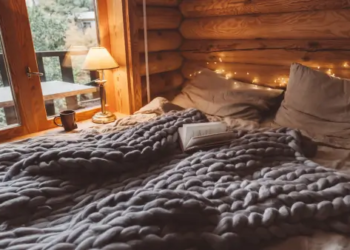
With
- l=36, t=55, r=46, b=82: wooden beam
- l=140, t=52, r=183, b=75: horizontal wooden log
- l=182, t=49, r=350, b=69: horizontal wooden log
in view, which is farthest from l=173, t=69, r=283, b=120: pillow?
l=36, t=55, r=46, b=82: wooden beam

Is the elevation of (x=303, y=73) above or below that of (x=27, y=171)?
above

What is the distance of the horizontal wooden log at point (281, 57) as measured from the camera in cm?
192

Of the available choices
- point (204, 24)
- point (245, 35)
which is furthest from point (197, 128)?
point (204, 24)

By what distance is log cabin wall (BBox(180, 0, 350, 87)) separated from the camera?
190 centimetres

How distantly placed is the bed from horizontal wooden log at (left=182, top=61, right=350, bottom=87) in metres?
0.99

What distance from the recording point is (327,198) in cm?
91

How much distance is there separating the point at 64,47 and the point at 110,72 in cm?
41

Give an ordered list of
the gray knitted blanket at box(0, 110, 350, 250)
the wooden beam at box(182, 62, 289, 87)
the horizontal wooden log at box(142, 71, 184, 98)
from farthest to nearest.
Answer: the horizontal wooden log at box(142, 71, 184, 98) → the wooden beam at box(182, 62, 289, 87) → the gray knitted blanket at box(0, 110, 350, 250)

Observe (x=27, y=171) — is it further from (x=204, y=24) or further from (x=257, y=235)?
(x=204, y=24)

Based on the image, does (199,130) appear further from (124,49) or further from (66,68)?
(66,68)

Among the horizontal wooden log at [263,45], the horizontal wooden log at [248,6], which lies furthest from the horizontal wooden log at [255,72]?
the horizontal wooden log at [248,6]

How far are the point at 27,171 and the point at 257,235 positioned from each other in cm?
78

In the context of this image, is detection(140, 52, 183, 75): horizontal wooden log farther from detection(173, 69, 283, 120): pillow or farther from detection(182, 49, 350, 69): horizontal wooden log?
detection(173, 69, 283, 120): pillow

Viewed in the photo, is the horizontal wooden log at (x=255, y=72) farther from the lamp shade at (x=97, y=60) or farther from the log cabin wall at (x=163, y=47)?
the lamp shade at (x=97, y=60)
